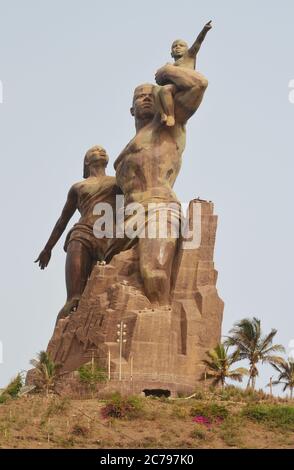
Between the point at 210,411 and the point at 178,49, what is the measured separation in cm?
1005

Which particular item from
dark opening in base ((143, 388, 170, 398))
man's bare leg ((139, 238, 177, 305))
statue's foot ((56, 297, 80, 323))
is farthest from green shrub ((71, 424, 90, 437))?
statue's foot ((56, 297, 80, 323))

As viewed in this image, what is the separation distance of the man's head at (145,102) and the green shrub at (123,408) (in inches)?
332

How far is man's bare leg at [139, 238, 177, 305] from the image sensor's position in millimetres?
28422

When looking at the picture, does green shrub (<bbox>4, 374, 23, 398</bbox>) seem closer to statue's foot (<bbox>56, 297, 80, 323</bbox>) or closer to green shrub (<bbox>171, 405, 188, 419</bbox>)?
statue's foot (<bbox>56, 297, 80, 323</bbox>)

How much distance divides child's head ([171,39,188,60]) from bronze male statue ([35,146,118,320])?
3138 millimetres

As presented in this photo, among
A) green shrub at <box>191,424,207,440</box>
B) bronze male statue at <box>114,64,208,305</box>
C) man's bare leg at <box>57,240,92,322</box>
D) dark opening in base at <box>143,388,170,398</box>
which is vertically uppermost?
bronze male statue at <box>114,64,208,305</box>

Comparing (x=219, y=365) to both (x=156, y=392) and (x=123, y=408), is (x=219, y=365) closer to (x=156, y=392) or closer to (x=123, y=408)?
(x=156, y=392)

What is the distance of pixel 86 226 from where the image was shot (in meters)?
31.3

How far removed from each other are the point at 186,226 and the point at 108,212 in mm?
2566

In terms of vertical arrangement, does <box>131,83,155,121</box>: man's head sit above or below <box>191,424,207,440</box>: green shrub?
above

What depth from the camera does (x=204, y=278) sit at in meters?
29.5

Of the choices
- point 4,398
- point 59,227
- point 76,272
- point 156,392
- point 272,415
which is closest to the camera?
point 272,415

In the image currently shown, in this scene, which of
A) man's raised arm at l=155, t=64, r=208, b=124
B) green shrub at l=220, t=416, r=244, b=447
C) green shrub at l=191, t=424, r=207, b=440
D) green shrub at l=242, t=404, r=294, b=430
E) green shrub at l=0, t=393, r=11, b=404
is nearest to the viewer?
green shrub at l=220, t=416, r=244, b=447

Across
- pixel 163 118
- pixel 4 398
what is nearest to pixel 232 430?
pixel 4 398
